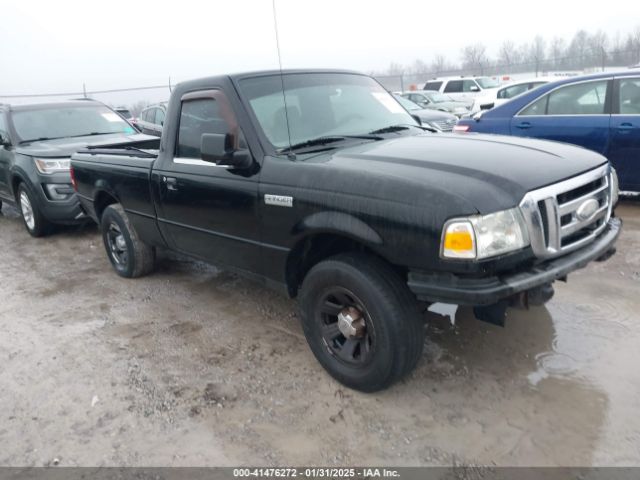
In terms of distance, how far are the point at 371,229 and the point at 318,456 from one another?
1.18 m

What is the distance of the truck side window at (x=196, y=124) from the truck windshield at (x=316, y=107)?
0.31m

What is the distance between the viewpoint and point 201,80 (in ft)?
12.8

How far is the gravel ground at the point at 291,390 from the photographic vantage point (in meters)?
2.68

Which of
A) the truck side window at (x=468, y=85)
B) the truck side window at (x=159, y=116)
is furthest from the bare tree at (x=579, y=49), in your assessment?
the truck side window at (x=159, y=116)

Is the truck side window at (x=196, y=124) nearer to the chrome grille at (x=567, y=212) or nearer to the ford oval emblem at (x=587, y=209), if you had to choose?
the chrome grille at (x=567, y=212)

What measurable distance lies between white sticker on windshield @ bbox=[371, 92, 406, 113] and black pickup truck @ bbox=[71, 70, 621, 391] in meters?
0.02

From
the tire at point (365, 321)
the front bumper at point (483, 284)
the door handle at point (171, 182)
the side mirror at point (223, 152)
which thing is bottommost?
the tire at point (365, 321)

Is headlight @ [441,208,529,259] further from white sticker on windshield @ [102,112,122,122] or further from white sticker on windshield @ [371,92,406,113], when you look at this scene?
white sticker on windshield @ [102,112,122,122]

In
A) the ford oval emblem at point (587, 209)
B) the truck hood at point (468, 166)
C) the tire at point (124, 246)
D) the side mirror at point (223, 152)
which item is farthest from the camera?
the tire at point (124, 246)

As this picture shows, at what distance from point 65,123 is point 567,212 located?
23.5 feet

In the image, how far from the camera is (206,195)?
3.79 m

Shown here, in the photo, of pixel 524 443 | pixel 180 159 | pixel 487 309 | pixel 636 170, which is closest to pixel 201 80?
pixel 180 159

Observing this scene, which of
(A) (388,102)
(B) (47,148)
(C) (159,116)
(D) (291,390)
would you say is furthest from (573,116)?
(C) (159,116)

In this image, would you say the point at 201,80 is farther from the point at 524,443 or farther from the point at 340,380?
the point at 524,443
